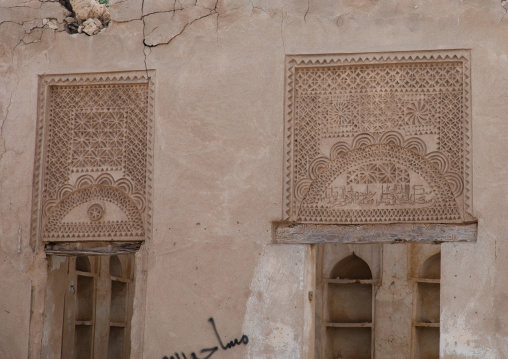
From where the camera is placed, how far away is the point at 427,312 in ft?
37.9

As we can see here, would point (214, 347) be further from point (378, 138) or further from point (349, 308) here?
point (349, 308)

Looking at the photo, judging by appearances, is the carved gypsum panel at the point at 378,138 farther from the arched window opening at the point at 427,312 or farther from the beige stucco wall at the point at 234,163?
the arched window opening at the point at 427,312

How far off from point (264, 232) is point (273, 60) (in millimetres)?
1591

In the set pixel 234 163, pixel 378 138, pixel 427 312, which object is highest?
pixel 378 138

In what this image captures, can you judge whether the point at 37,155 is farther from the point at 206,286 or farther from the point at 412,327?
the point at 412,327

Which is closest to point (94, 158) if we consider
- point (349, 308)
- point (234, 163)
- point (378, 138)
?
point (234, 163)

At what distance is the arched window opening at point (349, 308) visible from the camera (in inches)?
461

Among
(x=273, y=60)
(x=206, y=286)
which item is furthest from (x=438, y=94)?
(x=206, y=286)

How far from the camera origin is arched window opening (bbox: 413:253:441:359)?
37.2 feet

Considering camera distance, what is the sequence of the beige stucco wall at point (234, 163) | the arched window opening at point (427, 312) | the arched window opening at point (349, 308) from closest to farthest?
the beige stucco wall at point (234, 163) → the arched window opening at point (427, 312) → the arched window opening at point (349, 308)

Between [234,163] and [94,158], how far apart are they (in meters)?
1.42

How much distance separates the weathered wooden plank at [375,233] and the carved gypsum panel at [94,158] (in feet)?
4.60

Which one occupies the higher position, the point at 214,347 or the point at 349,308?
the point at 349,308

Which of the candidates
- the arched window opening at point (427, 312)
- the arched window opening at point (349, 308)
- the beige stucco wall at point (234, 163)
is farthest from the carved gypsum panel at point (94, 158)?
the arched window opening at point (427, 312)
